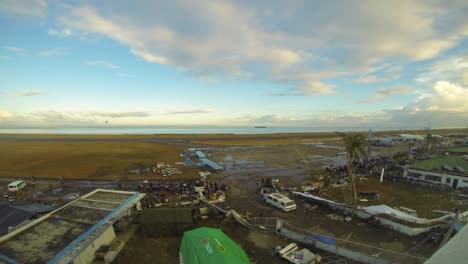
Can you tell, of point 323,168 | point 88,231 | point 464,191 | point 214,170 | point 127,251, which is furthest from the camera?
point 323,168

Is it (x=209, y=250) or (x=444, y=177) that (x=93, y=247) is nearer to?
(x=209, y=250)

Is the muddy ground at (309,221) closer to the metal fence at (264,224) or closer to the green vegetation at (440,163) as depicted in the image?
the metal fence at (264,224)

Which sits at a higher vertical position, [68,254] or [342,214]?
[68,254]

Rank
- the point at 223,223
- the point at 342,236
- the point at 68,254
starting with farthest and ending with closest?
the point at 223,223
the point at 342,236
the point at 68,254

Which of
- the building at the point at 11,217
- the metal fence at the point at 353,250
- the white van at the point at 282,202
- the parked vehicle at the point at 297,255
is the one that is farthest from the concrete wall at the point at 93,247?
the white van at the point at 282,202

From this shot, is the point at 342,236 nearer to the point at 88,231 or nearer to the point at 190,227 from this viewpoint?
the point at 190,227

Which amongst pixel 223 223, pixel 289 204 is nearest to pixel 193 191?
A: pixel 223 223
